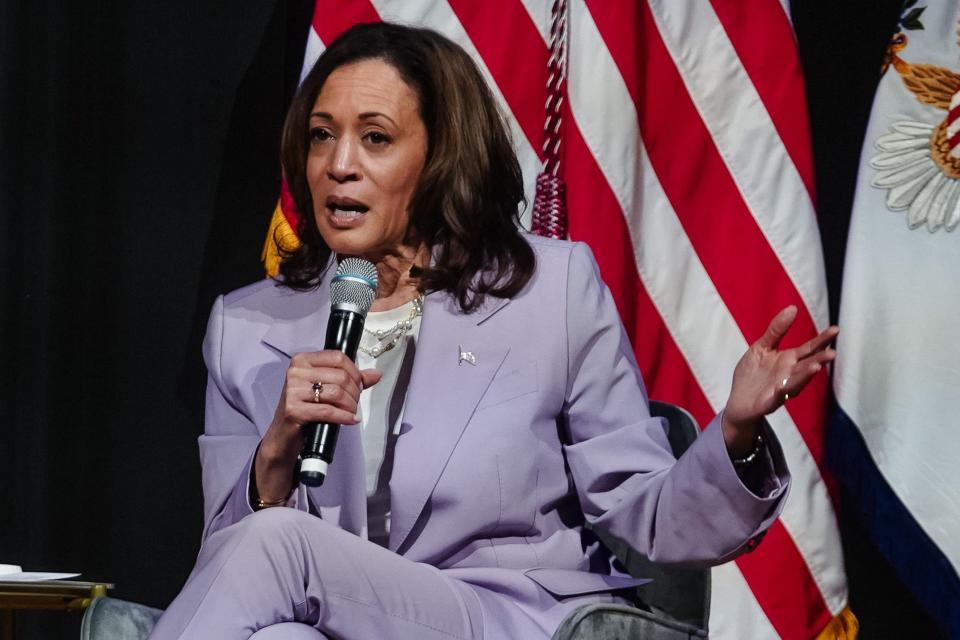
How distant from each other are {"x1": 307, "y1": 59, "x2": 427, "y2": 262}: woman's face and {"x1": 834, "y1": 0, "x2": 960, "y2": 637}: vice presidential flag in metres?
0.90

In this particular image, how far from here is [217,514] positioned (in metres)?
1.67

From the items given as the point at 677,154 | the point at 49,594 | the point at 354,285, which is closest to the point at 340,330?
the point at 354,285

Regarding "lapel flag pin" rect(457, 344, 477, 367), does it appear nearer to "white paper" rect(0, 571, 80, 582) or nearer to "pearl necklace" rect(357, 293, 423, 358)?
"pearl necklace" rect(357, 293, 423, 358)

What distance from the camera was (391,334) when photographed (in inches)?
69.9

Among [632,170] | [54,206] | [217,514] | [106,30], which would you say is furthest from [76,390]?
[632,170]

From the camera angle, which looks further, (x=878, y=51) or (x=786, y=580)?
(x=878, y=51)

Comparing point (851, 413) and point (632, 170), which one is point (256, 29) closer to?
point (632, 170)

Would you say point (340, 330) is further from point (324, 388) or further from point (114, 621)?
point (114, 621)

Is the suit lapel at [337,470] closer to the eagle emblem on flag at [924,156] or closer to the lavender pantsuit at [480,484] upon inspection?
the lavender pantsuit at [480,484]

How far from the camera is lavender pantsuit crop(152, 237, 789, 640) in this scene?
1323 millimetres

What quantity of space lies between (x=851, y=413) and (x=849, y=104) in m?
0.73

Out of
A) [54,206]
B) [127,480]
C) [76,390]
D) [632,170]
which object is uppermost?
[632,170]

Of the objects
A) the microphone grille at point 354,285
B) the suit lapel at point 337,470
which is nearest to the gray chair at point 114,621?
the suit lapel at point 337,470

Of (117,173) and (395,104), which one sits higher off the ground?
(395,104)
